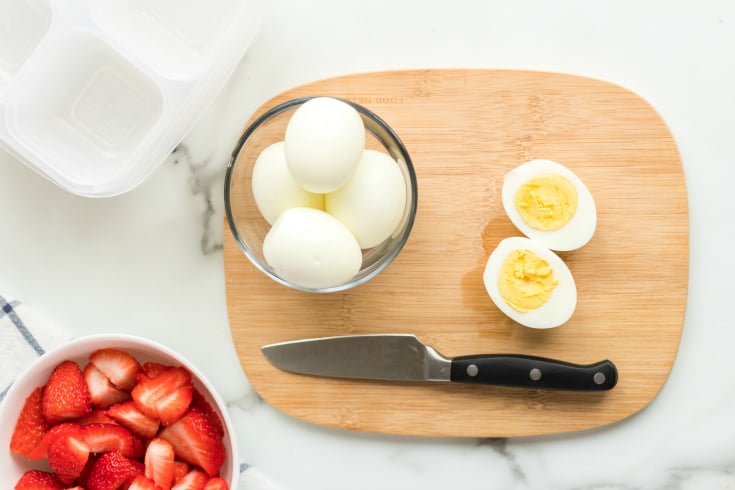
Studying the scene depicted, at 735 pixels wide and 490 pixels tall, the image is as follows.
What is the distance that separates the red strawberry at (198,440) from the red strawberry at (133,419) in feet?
0.08

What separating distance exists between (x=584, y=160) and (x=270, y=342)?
23.2 inches

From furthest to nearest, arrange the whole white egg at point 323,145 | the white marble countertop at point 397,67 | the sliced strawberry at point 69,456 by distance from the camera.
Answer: the white marble countertop at point 397,67, the sliced strawberry at point 69,456, the whole white egg at point 323,145

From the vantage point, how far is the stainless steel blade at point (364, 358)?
46.1 inches

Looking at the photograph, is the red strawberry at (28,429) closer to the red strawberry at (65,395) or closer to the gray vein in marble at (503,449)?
the red strawberry at (65,395)

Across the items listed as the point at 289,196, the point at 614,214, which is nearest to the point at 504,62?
the point at 614,214

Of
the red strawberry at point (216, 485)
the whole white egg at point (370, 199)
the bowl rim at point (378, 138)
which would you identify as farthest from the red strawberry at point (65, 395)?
the whole white egg at point (370, 199)

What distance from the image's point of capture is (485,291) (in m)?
1.19

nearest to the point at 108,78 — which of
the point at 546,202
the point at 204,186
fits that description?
the point at 204,186

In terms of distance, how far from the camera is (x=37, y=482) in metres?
1.13

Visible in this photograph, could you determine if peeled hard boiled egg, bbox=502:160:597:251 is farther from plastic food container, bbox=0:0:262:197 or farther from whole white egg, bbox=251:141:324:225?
plastic food container, bbox=0:0:262:197

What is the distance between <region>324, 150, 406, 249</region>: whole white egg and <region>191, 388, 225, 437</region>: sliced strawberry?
1.21 ft

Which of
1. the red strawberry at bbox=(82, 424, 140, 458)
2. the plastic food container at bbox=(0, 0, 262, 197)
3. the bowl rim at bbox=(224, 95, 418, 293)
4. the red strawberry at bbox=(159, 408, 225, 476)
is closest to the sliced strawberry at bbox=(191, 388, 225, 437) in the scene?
the red strawberry at bbox=(159, 408, 225, 476)

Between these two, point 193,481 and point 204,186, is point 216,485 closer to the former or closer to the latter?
point 193,481

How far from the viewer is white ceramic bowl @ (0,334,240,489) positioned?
111 cm
